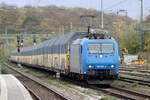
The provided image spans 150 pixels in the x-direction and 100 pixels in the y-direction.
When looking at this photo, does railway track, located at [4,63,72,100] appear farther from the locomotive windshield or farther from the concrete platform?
the locomotive windshield

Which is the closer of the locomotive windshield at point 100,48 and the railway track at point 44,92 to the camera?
the railway track at point 44,92

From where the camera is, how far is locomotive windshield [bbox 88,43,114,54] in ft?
57.6

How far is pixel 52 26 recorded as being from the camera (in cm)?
5703

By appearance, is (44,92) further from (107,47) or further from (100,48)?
(107,47)

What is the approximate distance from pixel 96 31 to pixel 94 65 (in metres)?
2.54

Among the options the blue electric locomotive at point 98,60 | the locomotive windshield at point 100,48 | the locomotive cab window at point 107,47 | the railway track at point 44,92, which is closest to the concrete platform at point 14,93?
the railway track at point 44,92

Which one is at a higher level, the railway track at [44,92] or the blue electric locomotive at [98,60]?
the blue electric locomotive at [98,60]

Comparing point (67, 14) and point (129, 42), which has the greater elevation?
point (67, 14)

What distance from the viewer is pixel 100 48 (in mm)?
17641

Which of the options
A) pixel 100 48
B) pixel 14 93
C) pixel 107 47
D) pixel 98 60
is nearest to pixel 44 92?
pixel 14 93

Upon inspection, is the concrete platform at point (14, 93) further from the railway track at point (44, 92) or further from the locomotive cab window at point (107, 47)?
the locomotive cab window at point (107, 47)

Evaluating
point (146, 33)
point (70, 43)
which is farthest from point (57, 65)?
point (146, 33)

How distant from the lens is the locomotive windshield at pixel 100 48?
1756 cm

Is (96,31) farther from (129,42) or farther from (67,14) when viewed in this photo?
(129,42)
